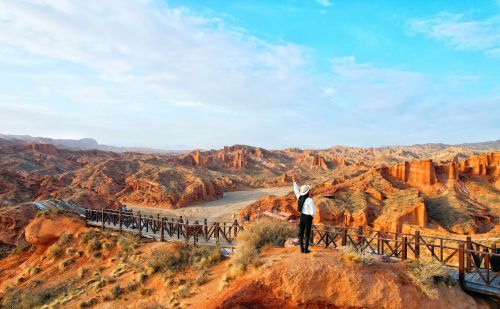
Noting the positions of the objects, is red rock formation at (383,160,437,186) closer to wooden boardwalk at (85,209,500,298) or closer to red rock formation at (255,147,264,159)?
wooden boardwalk at (85,209,500,298)

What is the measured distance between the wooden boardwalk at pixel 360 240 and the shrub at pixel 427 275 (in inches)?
20.5

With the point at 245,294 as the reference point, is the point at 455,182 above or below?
above

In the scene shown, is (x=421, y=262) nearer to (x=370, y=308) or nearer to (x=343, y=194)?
(x=370, y=308)

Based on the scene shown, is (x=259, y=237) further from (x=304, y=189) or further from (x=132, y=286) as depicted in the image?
→ (x=132, y=286)

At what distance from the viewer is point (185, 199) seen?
39062mm

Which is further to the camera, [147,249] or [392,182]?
[392,182]

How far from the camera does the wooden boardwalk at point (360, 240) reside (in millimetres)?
8578

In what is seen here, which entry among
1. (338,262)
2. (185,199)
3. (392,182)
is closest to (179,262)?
(338,262)

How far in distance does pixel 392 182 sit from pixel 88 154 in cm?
6434

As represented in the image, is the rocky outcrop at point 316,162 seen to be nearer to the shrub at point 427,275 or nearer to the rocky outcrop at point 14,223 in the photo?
the rocky outcrop at point 14,223

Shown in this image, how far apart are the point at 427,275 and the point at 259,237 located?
15.4ft

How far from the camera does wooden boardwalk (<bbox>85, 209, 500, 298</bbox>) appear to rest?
8.58 m

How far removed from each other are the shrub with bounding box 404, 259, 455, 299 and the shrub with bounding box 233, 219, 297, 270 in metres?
3.83

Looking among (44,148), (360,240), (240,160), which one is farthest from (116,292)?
(44,148)
